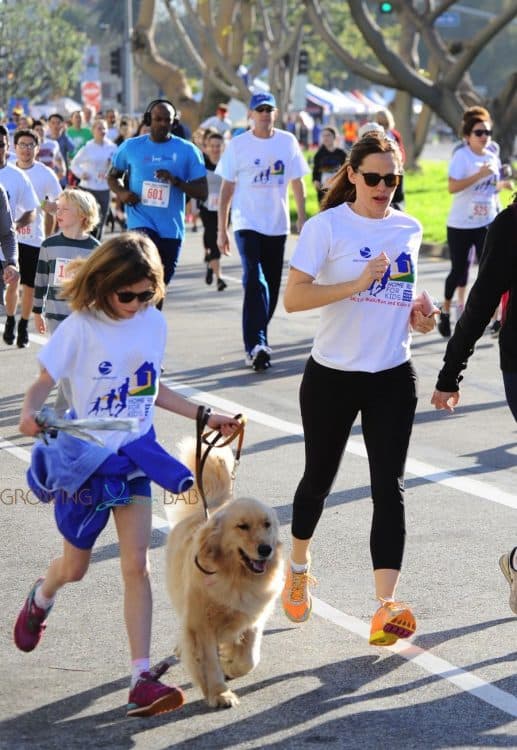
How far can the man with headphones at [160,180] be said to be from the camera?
40.3ft

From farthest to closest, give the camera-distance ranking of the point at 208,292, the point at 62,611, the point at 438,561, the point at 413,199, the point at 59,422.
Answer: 1. the point at 413,199
2. the point at 208,292
3. the point at 438,561
4. the point at 62,611
5. the point at 59,422

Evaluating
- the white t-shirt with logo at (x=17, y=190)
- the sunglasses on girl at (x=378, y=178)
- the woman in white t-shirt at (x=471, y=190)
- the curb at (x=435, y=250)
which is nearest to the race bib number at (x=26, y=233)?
the white t-shirt with logo at (x=17, y=190)

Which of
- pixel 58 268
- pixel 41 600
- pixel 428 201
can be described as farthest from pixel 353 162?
pixel 428 201

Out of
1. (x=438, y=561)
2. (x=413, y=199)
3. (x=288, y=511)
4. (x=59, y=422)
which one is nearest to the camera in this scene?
(x=59, y=422)

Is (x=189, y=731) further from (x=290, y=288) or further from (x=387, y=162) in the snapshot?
(x=387, y=162)

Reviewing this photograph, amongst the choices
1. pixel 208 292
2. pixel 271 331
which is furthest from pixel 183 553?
pixel 208 292

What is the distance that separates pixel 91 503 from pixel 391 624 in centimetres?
133

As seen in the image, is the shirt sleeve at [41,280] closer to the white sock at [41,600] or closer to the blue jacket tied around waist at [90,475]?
the white sock at [41,600]

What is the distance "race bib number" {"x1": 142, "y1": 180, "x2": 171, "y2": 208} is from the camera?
12266 millimetres

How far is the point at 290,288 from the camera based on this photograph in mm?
6094

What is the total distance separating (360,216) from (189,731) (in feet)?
7.07

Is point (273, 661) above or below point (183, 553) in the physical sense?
below

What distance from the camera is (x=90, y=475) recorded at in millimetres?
5184

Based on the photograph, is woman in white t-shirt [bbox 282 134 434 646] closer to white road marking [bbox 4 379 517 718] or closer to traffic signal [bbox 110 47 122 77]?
white road marking [bbox 4 379 517 718]
